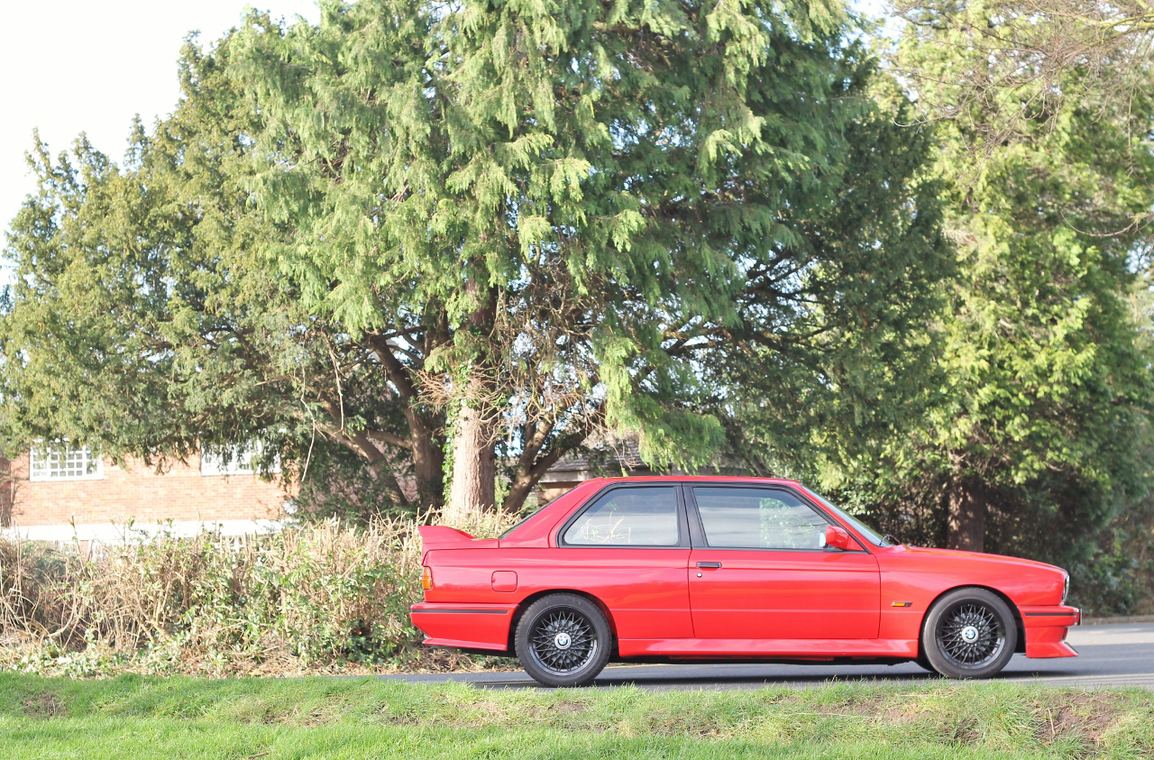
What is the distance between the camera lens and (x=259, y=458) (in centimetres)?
2180

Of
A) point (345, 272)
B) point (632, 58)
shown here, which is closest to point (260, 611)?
point (345, 272)

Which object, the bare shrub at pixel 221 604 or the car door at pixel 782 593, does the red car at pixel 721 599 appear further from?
the bare shrub at pixel 221 604

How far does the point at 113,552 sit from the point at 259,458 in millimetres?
10134

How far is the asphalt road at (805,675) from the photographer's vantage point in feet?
29.2

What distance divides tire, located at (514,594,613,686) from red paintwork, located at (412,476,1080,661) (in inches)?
3.9

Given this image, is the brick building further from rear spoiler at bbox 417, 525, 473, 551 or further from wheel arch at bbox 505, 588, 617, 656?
wheel arch at bbox 505, 588, 617, 656

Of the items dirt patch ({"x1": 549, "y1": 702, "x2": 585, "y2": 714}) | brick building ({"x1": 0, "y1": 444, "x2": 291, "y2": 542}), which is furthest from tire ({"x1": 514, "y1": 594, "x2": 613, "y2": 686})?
brick building ({"x1": 0, "y1": 444, "x2": 291, "y2": 542})

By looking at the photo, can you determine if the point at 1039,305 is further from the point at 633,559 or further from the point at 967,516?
the point at 633,559

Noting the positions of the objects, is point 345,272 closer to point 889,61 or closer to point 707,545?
point 707,545

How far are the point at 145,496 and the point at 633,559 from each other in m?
27.0

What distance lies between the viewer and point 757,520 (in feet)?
29.5

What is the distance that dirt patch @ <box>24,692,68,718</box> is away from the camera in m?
8.04

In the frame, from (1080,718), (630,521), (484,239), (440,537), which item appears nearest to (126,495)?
(484,239)

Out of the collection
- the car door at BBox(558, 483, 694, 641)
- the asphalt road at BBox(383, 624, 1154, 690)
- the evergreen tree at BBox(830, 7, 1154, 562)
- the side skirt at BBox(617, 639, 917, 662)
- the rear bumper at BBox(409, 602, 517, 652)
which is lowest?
the asphalt road at BBox(383, 624, 1154, 690)
